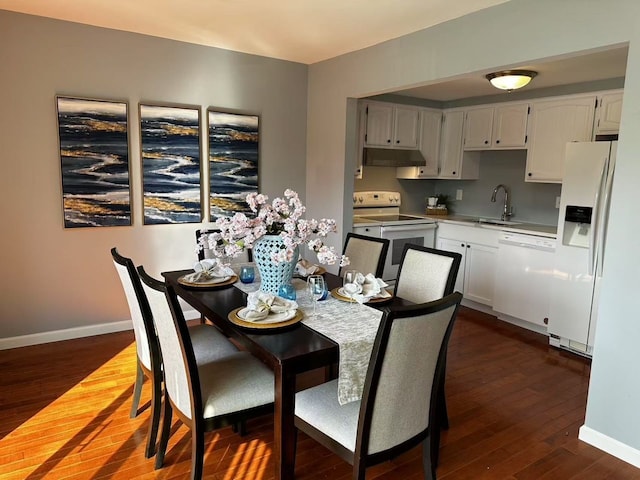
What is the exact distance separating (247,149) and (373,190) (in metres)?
1.78

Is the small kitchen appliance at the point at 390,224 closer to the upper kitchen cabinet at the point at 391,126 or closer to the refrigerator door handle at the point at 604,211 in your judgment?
the upper kitchen cabinet at the point at 391,126

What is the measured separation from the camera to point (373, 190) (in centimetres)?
544

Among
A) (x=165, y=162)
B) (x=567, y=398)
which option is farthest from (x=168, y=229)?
(x=567, y=398)

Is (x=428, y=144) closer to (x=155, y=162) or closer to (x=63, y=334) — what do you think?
(x=155, y=162)

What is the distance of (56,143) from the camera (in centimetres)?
345

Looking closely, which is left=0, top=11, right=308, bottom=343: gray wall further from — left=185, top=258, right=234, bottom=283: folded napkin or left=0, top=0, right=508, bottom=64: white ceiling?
left=185, top=258, right=234, bottom=283: folded napkin

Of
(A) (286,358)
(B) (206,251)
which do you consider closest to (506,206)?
(B) (206,251)

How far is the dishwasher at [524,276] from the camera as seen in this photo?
3.96 metres

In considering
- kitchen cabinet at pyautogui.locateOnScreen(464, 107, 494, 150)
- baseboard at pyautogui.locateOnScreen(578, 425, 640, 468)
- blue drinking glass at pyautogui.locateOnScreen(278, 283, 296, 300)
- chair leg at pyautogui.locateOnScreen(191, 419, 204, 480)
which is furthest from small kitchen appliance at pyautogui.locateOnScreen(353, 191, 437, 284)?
chair leg at pyautogui.locateOnScreen(191, 419, 204, 480)

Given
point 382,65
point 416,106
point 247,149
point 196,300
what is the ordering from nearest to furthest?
point 196,300 → point 382,65 → point 247,149 → point 416,106

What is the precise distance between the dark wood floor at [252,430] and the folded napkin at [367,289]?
32.1 inches

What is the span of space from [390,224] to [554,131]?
1.78 meters

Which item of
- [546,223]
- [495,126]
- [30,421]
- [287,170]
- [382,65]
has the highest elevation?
[382,65]

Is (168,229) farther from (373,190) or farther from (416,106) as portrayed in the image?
(416,106)
